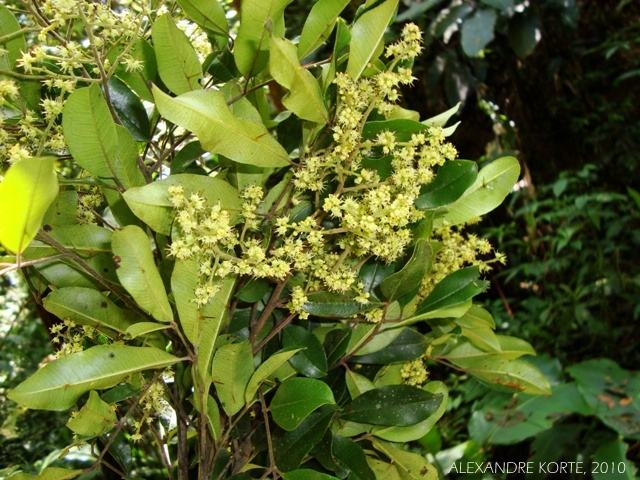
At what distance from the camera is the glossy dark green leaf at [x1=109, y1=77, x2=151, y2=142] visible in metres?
0.59

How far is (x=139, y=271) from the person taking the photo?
0.48 meters

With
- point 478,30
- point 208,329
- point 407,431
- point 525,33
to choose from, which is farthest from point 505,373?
point 525,33

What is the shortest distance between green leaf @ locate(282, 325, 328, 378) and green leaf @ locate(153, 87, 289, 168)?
0.17 m

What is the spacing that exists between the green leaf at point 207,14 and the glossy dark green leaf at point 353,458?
421mm

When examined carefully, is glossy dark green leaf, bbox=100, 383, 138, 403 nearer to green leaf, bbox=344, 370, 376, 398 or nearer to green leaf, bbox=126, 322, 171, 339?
green leaf, bbox=126, 322, 171, 339

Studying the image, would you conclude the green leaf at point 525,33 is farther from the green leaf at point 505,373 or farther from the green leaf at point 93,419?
the green leaf at point 93,419

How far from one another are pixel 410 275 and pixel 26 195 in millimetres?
325

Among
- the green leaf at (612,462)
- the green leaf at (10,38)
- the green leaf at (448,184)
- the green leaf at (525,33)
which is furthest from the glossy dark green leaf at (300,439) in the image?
the green leaf at (525,33)

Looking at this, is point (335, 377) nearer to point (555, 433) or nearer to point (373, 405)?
point (373, 405)

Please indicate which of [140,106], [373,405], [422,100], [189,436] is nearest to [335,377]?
[373,405]

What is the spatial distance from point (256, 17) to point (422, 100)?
1.47 m

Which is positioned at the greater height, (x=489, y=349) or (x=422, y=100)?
(x=489, y=349)

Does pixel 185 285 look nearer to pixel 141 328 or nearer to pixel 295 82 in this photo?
pixel 141 328

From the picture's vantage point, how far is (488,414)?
1.30 meters
